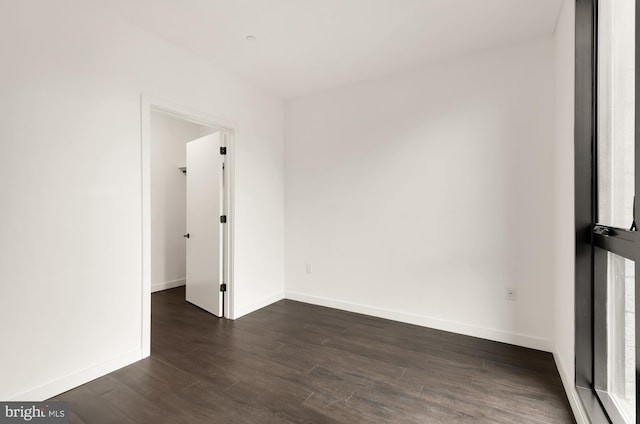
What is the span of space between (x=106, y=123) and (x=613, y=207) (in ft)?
10.9

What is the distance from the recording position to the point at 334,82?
3.51m

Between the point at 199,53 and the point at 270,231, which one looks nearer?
the point at 199,53

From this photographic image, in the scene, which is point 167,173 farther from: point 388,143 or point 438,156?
point 438,156

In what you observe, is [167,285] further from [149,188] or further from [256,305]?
[149,188]

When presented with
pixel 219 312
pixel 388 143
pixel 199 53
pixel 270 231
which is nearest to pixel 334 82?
pixel 388 143

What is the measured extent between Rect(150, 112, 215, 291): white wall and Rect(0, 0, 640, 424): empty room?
85 centimetres

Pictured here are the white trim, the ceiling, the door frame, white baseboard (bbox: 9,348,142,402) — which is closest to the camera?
the white trim

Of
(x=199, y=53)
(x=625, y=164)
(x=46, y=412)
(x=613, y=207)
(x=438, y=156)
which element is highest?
(x=199, y=53)

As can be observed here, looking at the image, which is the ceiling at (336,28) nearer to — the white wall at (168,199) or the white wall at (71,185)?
the white wall at (71,185)

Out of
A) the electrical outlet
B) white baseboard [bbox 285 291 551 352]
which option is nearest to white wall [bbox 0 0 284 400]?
white baseboard [bbox 285 291 551 352]

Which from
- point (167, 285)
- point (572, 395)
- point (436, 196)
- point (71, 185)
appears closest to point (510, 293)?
point (572, 395)

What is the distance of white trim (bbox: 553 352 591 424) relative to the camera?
162 centimetres

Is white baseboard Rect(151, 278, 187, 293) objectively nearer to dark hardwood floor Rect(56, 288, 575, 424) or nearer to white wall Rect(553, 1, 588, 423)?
dark hardwood floor Rect(56, 288, 575, 424)

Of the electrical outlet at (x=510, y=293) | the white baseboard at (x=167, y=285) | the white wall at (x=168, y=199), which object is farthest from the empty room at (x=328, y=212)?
the white wall at (x=168, y=199)
